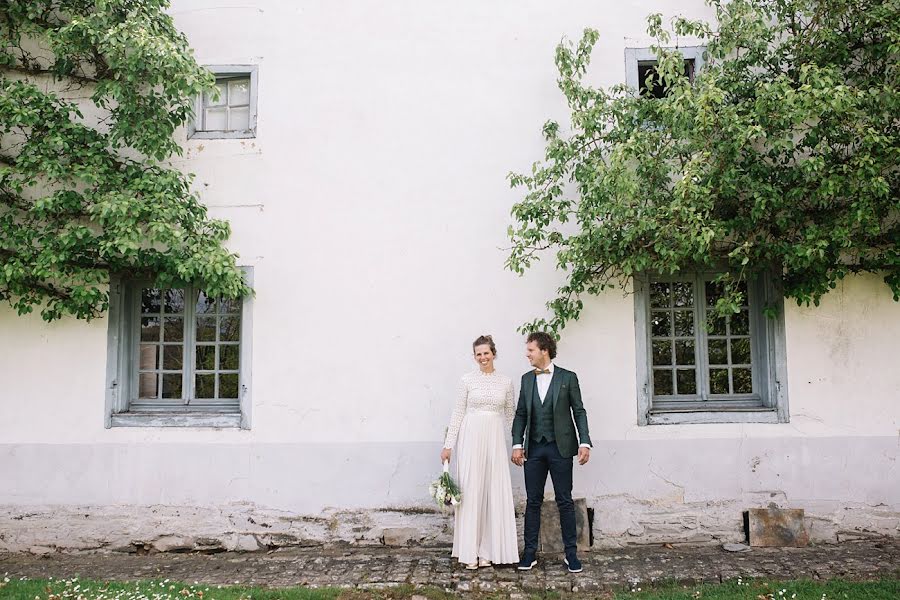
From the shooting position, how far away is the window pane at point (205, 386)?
638 cm

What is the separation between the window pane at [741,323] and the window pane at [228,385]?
14.9 ft

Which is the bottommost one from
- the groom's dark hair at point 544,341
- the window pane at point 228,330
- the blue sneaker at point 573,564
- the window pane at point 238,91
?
the blue sneaker at point 573,564

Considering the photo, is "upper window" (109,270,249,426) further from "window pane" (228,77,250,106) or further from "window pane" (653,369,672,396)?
"window pane" (653,369,672,396)

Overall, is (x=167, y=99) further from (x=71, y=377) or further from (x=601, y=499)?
(x=601, y=499)

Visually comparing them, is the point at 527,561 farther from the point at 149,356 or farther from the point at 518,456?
the point at 149,356

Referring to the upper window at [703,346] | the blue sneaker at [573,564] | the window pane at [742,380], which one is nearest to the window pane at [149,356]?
the blue sneaker at [573,564]

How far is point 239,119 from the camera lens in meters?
6.42

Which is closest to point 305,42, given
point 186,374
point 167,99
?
point 167,99

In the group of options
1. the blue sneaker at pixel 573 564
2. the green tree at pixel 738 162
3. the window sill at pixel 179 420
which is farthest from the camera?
the window sill at pixel 179 420

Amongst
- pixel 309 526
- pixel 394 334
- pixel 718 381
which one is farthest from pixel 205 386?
pixel 718 381

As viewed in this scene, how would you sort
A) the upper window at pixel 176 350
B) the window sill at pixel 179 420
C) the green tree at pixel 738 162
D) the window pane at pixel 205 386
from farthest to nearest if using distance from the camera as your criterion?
the window pane at pixel 205 386 → the upper window at pixel 176 350 → the window sill at pixel 179 420 → the green tree at pixel 738 162

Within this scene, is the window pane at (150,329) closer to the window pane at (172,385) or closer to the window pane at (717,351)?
the window pane at (172,385)

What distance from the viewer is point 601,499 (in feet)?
19.6

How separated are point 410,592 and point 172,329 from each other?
3264mm
